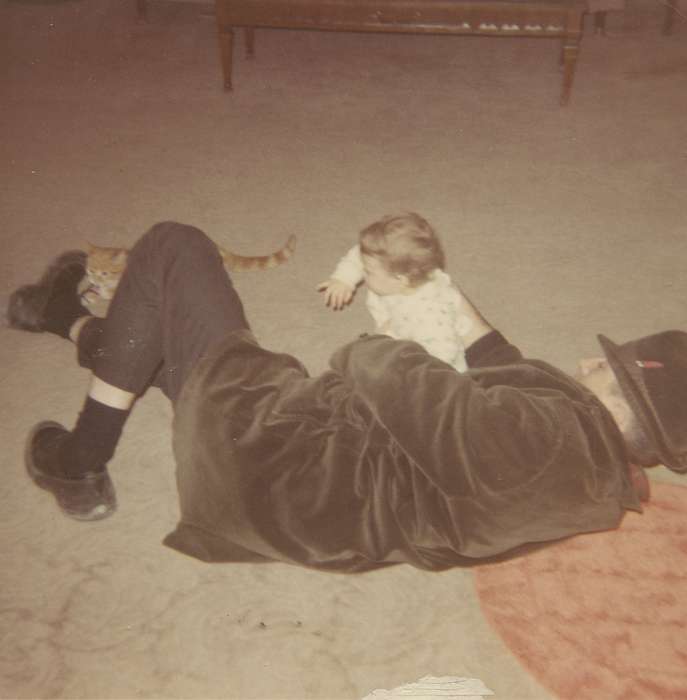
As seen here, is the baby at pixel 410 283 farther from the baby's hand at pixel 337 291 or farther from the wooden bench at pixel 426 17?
the wooden bench at pixel 426 17

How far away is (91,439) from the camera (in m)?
1.45

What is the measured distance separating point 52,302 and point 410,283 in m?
0.96

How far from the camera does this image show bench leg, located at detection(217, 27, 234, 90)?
326 centimetres

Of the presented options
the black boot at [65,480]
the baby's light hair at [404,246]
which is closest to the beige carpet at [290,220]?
the black boot at [65,480]

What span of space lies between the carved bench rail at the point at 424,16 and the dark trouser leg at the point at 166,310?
2.09 m

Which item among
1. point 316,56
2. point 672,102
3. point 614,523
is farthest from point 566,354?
point 316,56

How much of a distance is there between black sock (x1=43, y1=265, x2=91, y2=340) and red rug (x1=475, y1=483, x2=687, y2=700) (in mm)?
1167

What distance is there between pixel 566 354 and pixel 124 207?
1.54m

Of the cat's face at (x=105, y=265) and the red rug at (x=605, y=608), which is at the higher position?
the cat's face at (x=105, y=265)

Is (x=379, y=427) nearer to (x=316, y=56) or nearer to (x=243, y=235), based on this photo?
(x=243, y=235)

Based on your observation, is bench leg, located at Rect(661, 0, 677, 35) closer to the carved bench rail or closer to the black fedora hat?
the carved bench rail

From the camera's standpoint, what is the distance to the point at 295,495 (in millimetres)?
1156

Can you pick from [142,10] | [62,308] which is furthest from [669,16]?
[62,308]

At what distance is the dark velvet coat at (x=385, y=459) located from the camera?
105 cm
